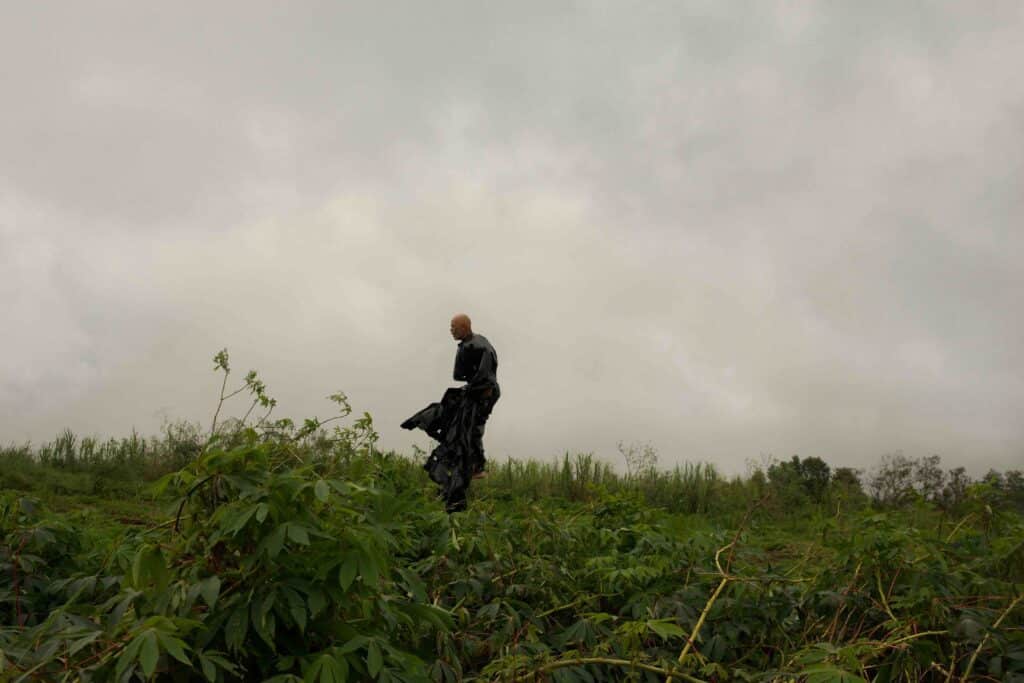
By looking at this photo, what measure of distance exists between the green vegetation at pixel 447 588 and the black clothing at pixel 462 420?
1.31 metres

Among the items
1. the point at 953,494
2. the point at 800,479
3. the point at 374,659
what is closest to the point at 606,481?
the point at 800,479

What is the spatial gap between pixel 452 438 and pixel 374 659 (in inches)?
237

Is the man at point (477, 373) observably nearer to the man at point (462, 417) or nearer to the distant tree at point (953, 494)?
the man at point (462, 417)

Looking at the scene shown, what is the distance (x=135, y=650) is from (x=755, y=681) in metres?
2.88

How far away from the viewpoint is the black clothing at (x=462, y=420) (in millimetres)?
8141

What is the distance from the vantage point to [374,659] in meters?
2.22

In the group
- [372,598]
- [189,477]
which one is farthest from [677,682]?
[189,477]

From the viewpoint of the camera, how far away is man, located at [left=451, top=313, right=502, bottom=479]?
818 centimetres

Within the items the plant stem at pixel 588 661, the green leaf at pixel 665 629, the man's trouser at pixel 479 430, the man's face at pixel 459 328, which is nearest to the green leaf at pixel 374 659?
the plant stem at pixel 588 661

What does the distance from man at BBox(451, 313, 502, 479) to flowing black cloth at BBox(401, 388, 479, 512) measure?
30mm

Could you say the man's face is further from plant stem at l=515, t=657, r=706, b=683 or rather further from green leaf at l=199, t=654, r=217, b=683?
green leaf at l=199, t=654, r=217, b=683

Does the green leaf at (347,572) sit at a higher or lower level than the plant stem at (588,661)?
higher

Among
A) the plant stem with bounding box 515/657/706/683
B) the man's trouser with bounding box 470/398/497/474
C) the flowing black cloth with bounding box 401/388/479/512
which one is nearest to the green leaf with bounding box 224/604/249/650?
the plant stem with bounding box 515/657/706/683

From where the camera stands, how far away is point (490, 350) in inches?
325
